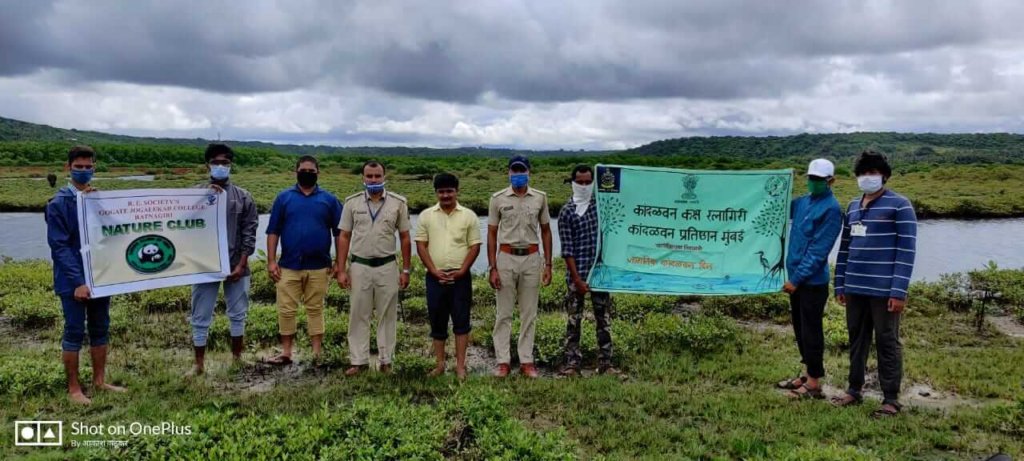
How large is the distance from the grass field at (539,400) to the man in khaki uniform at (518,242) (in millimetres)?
878

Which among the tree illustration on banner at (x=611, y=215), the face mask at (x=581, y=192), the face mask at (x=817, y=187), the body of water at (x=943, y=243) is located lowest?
the body of water at (x=943, y=243)

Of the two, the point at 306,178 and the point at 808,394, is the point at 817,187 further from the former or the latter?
the point at 306,178

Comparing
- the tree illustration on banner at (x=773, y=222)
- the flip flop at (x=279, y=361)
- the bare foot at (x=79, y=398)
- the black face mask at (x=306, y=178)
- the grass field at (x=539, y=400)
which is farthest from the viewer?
the flip flop at (x=279, y=361)

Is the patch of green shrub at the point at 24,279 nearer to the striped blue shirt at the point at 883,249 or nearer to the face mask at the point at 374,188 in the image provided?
the face mask at the point at 374,188

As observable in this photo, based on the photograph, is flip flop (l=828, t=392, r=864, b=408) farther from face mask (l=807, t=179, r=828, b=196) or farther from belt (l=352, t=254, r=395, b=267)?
belt (l=352, t=254, r=395, b=267)

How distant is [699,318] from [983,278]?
4.76 metres

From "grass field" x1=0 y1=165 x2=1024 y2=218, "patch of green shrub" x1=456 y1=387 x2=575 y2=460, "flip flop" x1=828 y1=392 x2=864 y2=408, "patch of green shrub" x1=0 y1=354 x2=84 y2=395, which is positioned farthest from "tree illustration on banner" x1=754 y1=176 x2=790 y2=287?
"grass field" x1=0 y1=165 x2=1024 y2=218

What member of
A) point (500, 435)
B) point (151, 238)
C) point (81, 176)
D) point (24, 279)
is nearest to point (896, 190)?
point (500, 435)

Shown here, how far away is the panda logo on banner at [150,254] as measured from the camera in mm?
6016

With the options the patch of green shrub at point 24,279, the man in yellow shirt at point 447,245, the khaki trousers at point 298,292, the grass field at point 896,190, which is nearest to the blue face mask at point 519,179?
the man in yellow shirt at point 447,245

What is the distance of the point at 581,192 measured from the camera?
6.38 meters

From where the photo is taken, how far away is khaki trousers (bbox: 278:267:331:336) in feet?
21.8

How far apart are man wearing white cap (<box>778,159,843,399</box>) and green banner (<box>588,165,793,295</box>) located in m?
0.49

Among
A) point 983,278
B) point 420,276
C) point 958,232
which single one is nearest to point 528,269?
point 420,276
